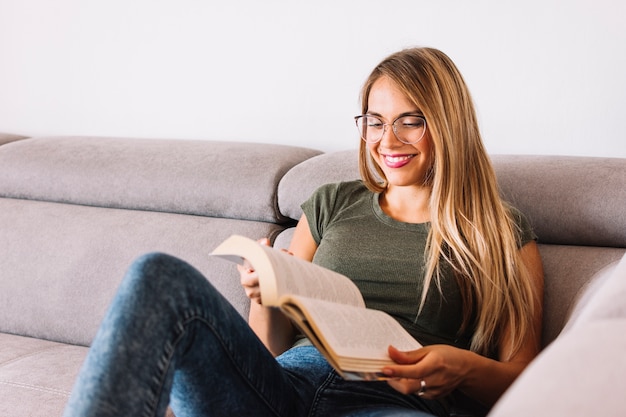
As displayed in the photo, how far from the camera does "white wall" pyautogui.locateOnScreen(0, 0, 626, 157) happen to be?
1805mm

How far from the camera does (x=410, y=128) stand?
1490 mm

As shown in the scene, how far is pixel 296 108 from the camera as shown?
2143 mm

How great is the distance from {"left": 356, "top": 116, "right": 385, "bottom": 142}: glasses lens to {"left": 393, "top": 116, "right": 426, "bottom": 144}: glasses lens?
33 millimetres

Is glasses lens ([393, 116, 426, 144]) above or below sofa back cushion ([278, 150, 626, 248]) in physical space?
above

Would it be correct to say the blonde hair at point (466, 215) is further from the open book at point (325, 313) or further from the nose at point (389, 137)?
the open book at point (325, 313)

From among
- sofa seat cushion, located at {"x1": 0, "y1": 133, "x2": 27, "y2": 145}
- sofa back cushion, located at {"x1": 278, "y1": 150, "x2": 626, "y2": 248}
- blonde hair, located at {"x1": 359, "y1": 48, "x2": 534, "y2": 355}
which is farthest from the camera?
sofa seat cushion, located at {"x1": 0, "y1": 133, "x2": 27, "y2": 145}

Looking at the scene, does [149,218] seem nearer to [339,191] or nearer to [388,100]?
[339,191]

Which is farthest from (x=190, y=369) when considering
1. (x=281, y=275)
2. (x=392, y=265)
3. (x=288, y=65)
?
(x=288, y=65)

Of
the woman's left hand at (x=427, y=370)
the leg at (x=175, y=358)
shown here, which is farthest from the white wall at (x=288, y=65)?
the leg at (x=175, y=358)

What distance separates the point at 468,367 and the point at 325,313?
1.07ft

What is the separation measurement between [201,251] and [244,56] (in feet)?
2.03

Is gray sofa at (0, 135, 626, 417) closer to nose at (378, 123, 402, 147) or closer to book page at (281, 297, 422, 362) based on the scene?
nose at (378, 123, 402, 147)

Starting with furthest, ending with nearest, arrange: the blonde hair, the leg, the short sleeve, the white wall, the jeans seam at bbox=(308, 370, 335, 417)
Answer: the white wall → the short sleeve → the blonde hair → the jeans seam at bbox=(308, 370, 335, 417) → the leg

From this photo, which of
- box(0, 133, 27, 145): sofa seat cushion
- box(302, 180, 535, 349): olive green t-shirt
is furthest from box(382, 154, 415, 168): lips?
box(0, 133, 27, 145): sofa seat cushion
